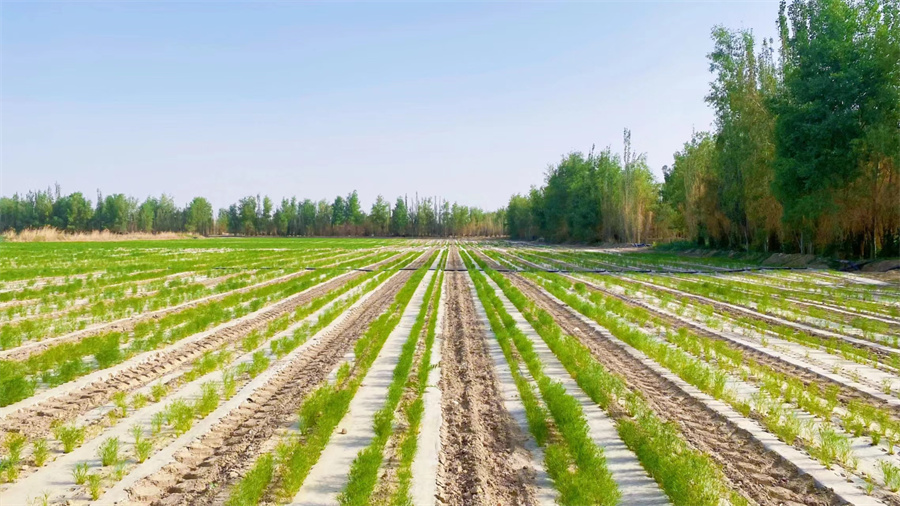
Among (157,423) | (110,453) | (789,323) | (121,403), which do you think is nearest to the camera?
(110,453)

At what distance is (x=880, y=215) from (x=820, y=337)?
22726 mm

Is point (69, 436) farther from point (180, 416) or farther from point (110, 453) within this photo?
point (180, 416)

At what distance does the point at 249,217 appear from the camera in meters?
140

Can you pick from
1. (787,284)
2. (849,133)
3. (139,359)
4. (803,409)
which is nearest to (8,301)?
(139,359)

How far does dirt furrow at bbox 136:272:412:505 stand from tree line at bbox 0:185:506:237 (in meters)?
134

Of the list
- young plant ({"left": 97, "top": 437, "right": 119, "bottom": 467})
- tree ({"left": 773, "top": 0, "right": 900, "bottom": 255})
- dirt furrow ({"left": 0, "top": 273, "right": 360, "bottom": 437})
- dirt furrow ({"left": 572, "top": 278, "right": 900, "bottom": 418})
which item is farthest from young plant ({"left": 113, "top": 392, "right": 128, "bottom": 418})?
tree ({"left": 773, "top": 0, "right": 900, "bottom": 255})

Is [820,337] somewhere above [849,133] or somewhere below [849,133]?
below

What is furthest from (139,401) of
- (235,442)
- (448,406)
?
(448,406)

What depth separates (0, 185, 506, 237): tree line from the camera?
132125 millimetres

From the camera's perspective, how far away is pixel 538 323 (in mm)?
12219

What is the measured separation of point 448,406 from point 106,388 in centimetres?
429

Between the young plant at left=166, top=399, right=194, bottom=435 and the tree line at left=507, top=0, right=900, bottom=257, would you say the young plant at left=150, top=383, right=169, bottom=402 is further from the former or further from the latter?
the tree line at left=507, top=0, right=900, bottom=257

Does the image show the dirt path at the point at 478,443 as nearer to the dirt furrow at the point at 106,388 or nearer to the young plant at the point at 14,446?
the young plant at the point at 14,446

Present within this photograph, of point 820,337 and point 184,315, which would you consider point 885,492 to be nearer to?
point 820,337
